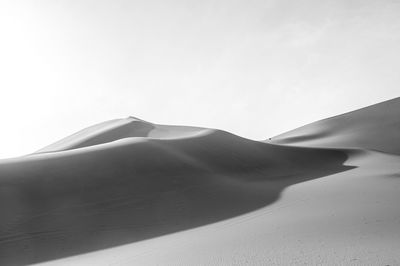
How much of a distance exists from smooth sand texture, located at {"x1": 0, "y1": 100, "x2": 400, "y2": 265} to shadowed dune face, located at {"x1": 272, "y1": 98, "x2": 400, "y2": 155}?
13.3m

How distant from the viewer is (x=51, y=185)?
37.5 feet

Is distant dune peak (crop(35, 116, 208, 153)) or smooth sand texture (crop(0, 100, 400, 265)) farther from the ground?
distant dune peak (crop(35, 116, 208, 153))

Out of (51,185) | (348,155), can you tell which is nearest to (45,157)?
(51,185)

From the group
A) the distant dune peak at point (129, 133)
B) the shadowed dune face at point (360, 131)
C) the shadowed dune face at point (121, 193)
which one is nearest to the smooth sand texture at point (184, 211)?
the shadowed dune face at point (121, 193)

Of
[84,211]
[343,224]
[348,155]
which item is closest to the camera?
[343,224]

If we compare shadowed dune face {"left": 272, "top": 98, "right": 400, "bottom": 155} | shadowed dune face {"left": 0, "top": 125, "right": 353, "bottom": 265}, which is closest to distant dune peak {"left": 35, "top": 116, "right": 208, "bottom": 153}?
shadowed dune face {"left": 272, "top": 98, "right": 400, "bottom": 155}

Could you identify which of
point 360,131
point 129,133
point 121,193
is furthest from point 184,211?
point 360,131

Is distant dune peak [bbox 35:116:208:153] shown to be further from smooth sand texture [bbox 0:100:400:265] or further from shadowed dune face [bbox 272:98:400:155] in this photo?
smooth sand texture [bbox 0:100:400:265]

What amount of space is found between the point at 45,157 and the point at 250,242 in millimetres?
11433

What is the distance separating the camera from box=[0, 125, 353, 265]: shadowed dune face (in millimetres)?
8469

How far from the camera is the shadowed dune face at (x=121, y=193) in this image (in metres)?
8.47

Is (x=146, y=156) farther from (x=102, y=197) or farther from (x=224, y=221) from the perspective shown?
(x=224, y=221)

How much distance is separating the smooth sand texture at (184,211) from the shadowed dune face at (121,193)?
0.03m

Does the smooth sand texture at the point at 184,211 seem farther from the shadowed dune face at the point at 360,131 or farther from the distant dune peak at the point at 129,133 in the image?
the distant dune peak at the point at 129,133
